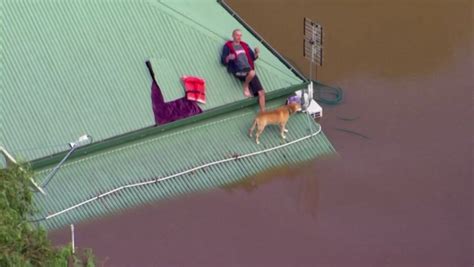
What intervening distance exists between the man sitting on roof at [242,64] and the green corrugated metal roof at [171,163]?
0.95 feet

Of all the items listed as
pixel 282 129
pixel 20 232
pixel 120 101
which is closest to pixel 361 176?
pixel 282 129

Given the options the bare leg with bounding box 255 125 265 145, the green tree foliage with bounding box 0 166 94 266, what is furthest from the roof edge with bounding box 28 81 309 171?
the green tree foliage with bounding box 0 166 94 266

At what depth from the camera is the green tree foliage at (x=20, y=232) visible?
42.7 ft

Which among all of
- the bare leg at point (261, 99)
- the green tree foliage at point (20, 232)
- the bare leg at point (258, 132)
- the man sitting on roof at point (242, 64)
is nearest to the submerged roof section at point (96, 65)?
the man sitting on roof at point (242, 64)

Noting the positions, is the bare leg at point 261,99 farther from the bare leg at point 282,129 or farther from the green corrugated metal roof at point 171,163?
the bare leg at point 282,129

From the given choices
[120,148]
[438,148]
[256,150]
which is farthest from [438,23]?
[120,148]

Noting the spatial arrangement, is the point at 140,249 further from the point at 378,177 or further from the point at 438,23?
the point at 438,23

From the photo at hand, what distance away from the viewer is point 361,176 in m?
19.3

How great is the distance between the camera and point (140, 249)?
18.0m

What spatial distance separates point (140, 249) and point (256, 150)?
235cm

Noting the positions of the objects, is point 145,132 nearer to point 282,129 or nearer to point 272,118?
point 272,118

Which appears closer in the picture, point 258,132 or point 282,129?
point 258,132

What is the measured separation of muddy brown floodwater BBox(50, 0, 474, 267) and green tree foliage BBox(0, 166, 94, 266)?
4.15m

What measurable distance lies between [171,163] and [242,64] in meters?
1.75
